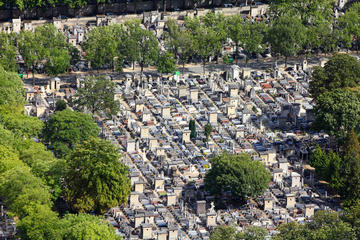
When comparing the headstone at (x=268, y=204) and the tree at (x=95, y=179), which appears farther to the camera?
the headstone at (x=268, y=204)

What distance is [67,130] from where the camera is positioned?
622ft

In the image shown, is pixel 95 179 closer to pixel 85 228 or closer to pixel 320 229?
pixel 85 228

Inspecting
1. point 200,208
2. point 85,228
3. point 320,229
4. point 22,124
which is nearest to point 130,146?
point 22,124

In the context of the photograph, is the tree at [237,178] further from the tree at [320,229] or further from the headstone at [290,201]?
the tree at [320,229]

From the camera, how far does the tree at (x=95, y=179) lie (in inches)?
6885

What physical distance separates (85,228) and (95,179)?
470 inches

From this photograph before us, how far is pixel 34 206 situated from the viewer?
557ft

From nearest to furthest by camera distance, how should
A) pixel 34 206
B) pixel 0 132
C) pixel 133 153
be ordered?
pixel 34 206, pixel 0 132, pixel 133 153

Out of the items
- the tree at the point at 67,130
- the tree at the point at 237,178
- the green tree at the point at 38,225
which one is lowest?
the green tree at the point at 38,225

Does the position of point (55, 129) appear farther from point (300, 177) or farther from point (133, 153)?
point (300, 177)

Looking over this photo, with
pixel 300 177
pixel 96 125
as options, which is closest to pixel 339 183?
pixel 300 177

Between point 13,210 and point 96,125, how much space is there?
2652 cm

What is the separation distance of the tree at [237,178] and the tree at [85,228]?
2035cm

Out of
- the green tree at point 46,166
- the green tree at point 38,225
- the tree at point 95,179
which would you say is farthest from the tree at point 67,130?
the green tree at point 38,225
